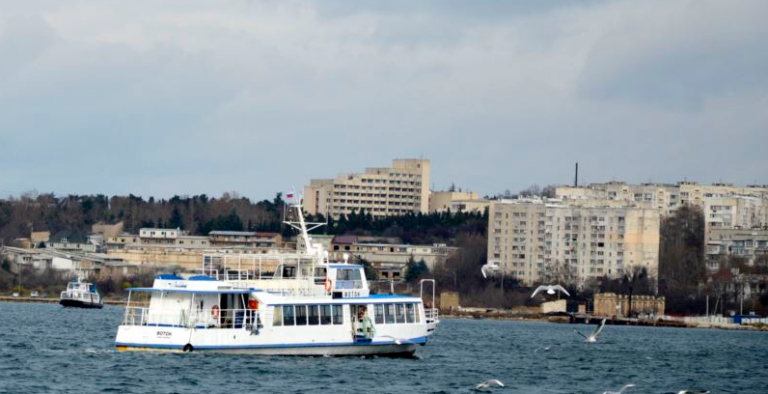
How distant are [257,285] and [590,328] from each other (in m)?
78.4

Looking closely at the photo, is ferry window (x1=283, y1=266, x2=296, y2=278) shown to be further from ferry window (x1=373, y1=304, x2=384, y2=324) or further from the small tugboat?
the small tugboat

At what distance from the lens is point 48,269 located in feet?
620

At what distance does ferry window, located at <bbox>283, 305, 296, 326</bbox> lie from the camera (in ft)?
195

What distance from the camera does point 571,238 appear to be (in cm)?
19288

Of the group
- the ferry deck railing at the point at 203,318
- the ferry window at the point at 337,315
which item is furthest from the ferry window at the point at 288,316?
the ferry window at the point at 337,315

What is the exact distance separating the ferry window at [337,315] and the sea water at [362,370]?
4.63 feet

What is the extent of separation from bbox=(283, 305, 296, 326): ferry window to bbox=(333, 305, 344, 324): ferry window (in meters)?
1.66

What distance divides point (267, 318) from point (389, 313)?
511 cm

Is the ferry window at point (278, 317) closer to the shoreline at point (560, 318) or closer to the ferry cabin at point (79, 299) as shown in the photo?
the ferry cabin at point (79, 299)

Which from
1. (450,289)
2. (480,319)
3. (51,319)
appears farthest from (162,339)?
(450,289)

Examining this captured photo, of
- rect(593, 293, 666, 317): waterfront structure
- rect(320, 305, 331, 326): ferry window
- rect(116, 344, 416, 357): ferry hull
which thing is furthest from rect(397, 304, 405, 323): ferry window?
rect(593, 293, 666, 317): waterfront structure

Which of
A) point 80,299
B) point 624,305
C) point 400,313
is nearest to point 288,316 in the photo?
point 400,313

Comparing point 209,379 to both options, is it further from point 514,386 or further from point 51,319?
point 51,319

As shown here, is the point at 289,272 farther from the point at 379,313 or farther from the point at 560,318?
the point at 560,318
